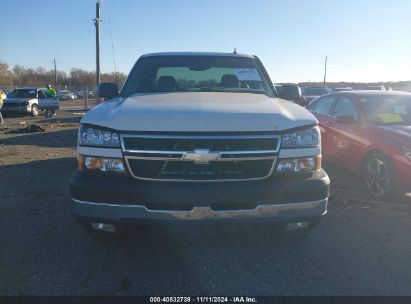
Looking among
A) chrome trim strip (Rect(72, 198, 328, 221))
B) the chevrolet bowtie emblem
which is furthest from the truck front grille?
chrome trim strip (Rect(72, 198, 328, 221))

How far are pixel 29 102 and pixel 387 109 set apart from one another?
20.2 meters

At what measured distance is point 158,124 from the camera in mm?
2900

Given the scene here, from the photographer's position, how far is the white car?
2846 millimetres

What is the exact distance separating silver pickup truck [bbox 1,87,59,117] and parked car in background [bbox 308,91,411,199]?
18.6m

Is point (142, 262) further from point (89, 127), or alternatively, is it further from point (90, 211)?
point (89, 127)

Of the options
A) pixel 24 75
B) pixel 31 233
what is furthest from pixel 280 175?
pixel 24 75

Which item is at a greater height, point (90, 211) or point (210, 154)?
point (210, 154)

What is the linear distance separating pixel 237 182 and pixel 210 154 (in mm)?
304

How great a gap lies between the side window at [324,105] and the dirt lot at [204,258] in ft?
9.33

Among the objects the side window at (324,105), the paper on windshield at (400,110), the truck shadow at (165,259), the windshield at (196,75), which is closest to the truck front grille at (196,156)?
the truck shadow at (165,259)

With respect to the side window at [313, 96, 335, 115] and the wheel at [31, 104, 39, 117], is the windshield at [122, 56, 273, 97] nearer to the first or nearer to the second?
the side window at [313, 96, 335, 115]

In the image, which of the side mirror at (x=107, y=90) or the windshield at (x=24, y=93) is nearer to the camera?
the side mirror at (x=107, y=90)

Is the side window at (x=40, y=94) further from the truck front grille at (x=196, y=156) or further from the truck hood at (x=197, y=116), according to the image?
the truck front grille at (x=196, y=156)

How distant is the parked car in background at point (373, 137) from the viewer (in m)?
5.11
